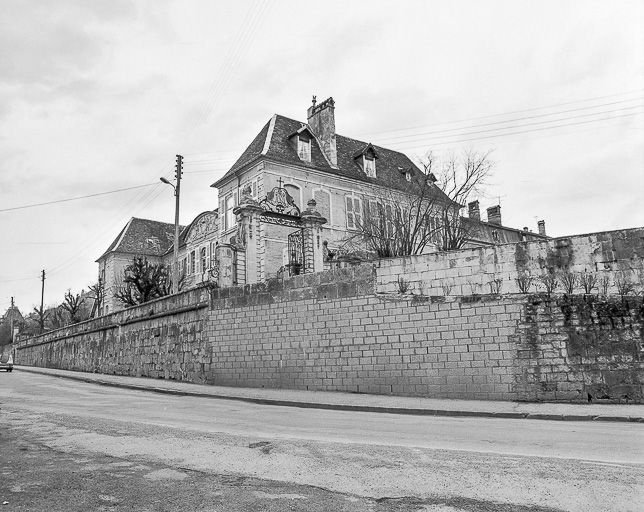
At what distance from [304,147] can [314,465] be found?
31.9 meters

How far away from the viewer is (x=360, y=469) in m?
5.53

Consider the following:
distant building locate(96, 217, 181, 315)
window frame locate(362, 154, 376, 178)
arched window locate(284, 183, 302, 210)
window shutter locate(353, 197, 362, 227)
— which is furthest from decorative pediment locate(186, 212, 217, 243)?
window frame locate(362, 154, 376, 178)

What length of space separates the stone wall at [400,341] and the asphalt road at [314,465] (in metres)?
3.20

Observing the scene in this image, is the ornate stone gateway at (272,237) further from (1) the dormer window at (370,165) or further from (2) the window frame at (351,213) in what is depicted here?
(1) the dormer window at (370,165)

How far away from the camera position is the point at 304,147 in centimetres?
3597

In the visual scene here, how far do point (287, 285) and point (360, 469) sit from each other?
11898 mm

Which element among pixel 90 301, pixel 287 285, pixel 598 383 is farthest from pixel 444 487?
pixel 90 301

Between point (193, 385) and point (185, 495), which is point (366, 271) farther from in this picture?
point (185, 495)

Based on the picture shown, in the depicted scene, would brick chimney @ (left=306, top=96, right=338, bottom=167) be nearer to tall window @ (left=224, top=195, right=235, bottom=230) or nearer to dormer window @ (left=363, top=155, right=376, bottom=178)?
dormer window @ (left=363, top=155, right=376, bottom=178)

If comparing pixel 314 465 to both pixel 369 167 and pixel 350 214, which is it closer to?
pixel 350 214

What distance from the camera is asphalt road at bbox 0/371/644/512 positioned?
4438mm

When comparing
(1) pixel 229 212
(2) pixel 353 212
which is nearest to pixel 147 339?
(1) pixel 229 212

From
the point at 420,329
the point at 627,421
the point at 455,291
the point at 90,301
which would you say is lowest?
the point at 627,421

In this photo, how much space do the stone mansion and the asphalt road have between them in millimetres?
10844
